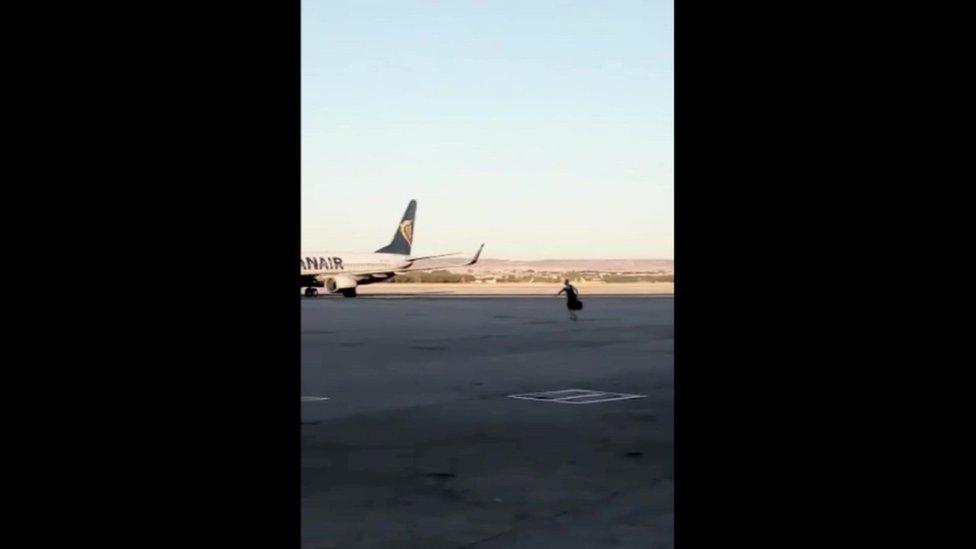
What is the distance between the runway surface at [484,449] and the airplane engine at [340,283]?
123ft

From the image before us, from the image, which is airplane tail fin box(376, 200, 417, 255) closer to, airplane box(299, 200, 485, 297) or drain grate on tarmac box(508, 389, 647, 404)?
airplane box(299, 200, 485, 297)

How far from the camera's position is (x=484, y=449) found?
34.0 ft

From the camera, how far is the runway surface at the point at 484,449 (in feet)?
23.4

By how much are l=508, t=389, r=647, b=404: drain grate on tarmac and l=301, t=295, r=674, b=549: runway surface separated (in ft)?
0.92

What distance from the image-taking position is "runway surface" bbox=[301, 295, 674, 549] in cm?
712

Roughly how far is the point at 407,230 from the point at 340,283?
17.5 m

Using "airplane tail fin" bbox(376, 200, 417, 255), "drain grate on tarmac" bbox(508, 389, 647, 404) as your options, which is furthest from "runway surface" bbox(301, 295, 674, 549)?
"airplane tail fin" bbox(376, 200, 417, 255)
